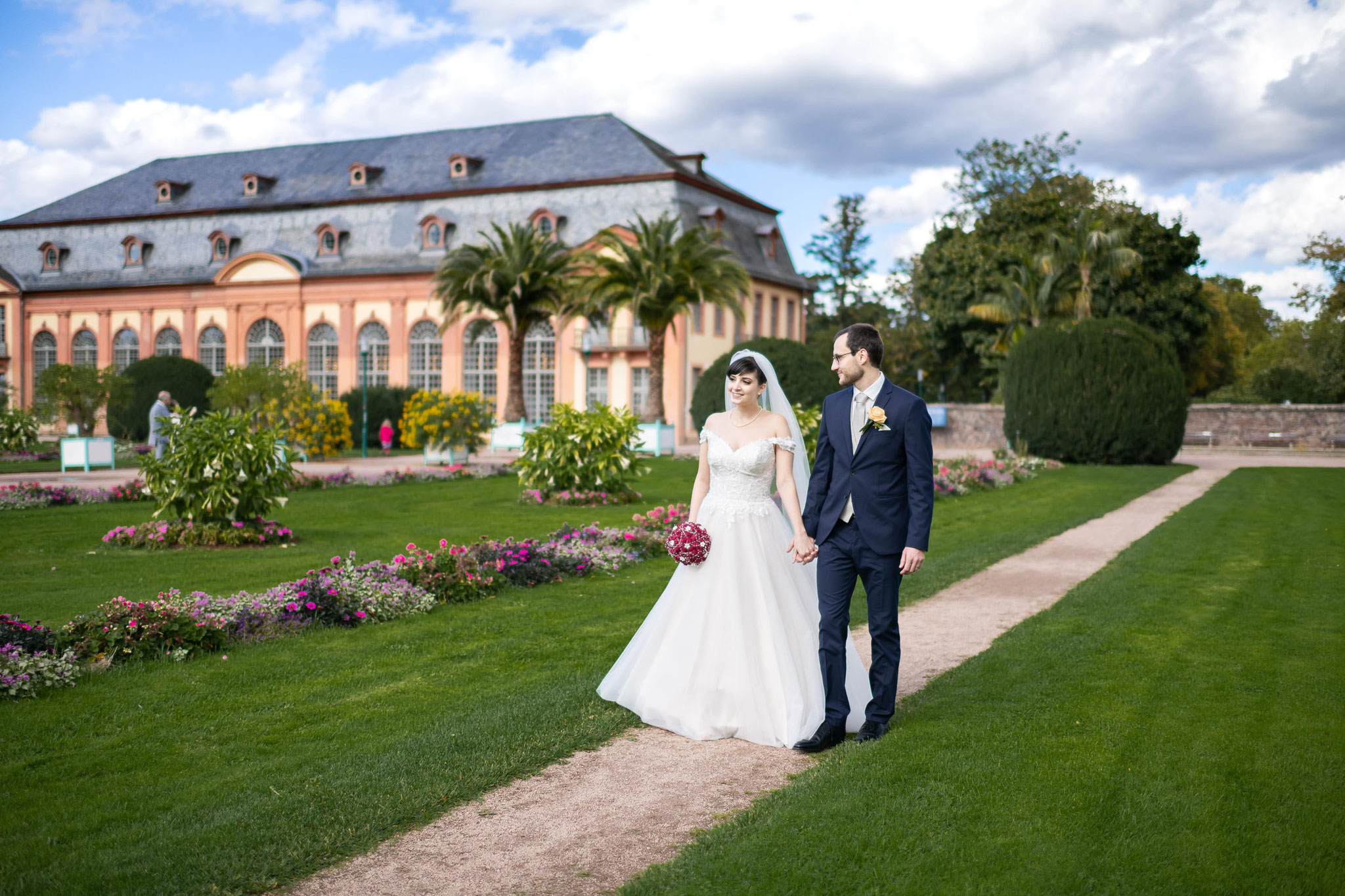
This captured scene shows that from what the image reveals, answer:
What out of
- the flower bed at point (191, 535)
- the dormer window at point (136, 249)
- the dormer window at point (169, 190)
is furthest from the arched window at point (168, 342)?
the flower bed at point (191, 535)

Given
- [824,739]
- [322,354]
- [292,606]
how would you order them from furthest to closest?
[322,354]
[292,606]
[824,739]

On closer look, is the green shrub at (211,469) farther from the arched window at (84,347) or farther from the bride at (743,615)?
the arched window at (84,347)

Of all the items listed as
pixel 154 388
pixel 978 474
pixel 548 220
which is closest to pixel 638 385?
pixel 548 220

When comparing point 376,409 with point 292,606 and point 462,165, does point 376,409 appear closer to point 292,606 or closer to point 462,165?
point 462,165

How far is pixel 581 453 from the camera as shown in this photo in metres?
16.7

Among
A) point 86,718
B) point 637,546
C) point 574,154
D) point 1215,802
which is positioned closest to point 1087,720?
point 1215,802

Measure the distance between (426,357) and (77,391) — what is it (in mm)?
16430

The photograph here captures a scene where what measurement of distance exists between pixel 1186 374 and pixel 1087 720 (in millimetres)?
56692

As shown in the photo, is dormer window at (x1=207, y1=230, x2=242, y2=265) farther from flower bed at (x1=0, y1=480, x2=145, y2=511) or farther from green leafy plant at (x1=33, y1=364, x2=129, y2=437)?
flower bed at (x1=0, y1=480, x2=145, y2=511)

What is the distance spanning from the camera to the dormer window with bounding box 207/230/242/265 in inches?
1917

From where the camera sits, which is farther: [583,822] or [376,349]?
[376,349]

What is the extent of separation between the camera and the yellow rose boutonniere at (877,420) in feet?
15.9

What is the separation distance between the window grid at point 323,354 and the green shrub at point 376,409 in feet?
19.4

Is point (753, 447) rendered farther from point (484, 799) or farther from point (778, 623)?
point (484, 799)
